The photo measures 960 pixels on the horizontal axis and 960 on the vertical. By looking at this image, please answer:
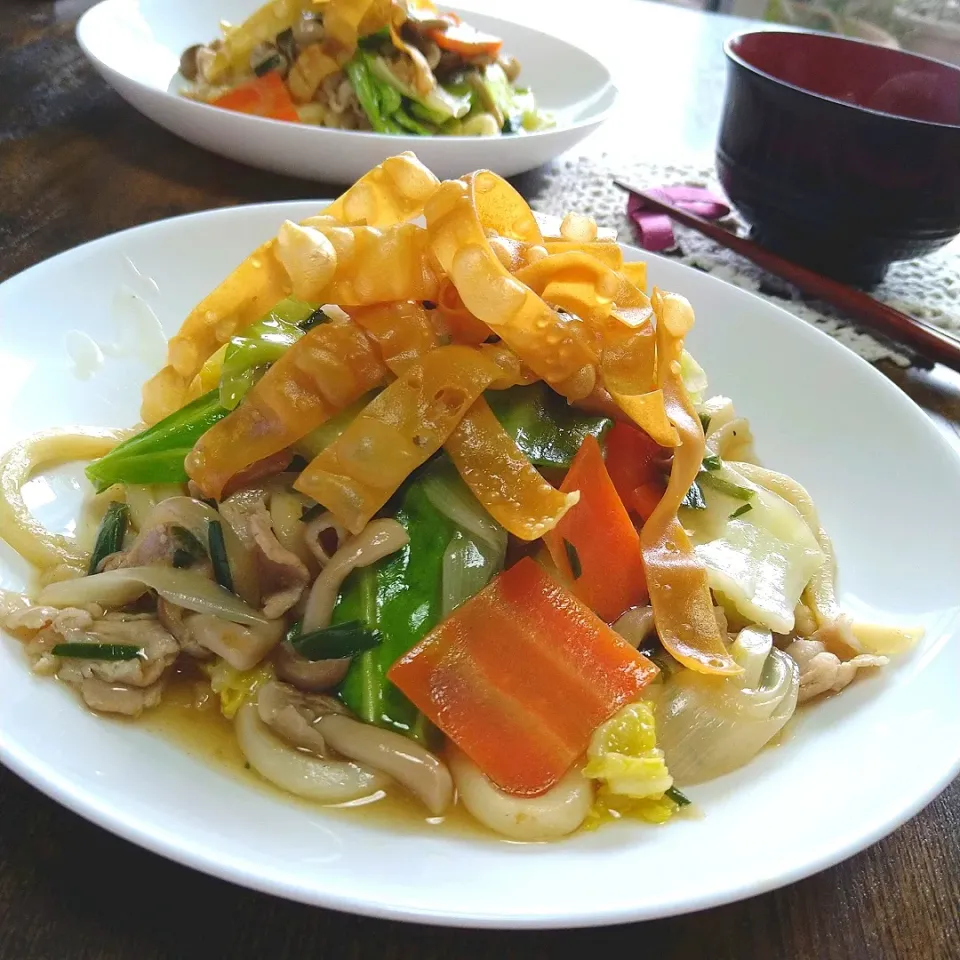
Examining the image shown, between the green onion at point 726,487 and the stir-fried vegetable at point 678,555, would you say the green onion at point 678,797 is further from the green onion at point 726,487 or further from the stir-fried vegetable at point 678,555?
the green onion at point 726,487

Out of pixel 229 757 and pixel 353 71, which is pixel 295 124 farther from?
pixel 229 757

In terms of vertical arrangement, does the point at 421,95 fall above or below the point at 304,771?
above

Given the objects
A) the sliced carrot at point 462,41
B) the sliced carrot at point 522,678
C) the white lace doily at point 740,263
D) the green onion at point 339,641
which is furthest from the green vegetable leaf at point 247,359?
the sliced carrot at point 462,41

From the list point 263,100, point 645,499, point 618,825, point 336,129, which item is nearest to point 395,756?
point 618,825

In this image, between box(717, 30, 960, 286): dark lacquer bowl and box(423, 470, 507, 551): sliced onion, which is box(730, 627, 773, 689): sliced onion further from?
box(717, 30, 960, 286): dark lacquer bowl

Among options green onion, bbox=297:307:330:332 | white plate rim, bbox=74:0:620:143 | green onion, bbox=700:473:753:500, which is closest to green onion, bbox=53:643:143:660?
green onion, bbox=297:307:330:332

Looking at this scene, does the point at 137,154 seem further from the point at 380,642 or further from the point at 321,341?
the point at 380,642
